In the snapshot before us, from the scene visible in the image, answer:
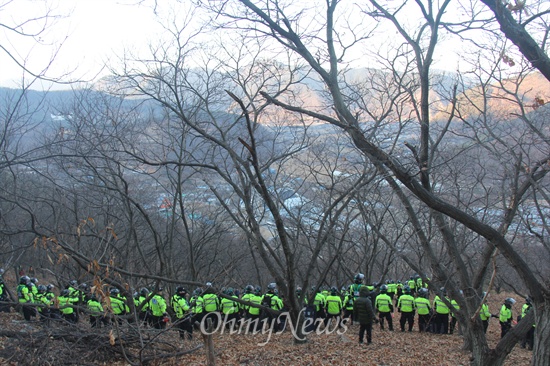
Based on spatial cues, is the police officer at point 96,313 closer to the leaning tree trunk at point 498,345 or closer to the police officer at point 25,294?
the police officer at point 25,294

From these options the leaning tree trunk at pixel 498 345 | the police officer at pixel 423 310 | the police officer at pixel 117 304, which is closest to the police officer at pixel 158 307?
the police officer at pixel 117 304

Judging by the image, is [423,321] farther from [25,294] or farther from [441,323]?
[25,294]

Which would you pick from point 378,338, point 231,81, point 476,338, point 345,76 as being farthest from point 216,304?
point 476,338

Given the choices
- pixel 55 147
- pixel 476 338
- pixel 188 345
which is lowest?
pixel 188 345

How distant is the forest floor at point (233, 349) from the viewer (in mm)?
8195

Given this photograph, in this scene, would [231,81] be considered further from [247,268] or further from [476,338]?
[247,268]

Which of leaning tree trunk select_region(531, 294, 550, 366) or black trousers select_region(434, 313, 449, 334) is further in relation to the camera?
black trousers select_region(434, 313, 449, 334)

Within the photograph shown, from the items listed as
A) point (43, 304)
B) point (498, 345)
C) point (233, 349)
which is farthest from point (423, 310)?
point (43, 304)

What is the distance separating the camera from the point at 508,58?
330 inches

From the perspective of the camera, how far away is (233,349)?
1140 centimetres

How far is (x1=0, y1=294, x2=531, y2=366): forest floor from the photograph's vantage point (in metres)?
8.20

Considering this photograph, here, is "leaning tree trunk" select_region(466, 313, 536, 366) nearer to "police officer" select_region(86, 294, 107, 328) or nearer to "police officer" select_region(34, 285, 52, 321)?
"police officer" select_region(86, 294, 107, 328)

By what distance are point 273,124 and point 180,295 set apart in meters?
5.86

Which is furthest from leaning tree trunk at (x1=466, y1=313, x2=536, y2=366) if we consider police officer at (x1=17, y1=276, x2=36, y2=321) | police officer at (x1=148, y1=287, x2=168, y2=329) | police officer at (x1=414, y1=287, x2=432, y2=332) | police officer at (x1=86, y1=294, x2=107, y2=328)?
police officer at (x1=17, y1=276, x2=36, y2=321)
